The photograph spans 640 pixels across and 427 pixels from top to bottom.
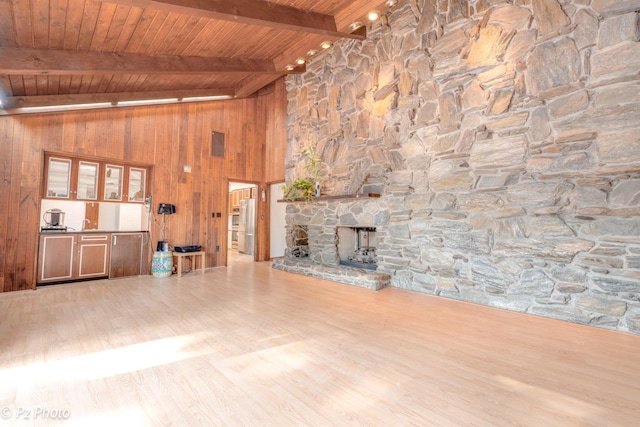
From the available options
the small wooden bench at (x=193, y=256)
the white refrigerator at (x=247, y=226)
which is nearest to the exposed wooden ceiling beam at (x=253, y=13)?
the small wooden bench at (x=193, y=256)

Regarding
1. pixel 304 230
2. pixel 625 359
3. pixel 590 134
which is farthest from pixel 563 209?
pixel 304 230

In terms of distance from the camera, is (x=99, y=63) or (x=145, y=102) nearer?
(x=99, y=63)

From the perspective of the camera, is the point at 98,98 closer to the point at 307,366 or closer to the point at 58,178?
the point at 58,178

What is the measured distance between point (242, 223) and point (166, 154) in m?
3.49

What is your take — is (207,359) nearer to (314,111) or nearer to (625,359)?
(625,359)

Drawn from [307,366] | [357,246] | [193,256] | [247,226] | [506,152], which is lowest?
[307,366]

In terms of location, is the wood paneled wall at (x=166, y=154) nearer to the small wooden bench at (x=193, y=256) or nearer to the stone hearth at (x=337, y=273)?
the small wooden bench at (x=193, y=256)

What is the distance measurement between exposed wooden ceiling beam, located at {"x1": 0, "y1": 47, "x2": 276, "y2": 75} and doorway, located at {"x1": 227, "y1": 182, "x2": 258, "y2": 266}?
3.07 metres

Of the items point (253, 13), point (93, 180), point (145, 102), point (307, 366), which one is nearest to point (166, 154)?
point (145, 102)

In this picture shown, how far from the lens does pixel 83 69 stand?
3600mm

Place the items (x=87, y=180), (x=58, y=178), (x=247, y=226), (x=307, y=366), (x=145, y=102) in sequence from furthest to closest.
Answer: (x=247, y=226)
(x=145, y=102)
(x=87, y=180)
(x=58, y=178)
(x=307, y=366)

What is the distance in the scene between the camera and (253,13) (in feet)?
12.0

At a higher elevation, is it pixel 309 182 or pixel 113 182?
pixel 309 182

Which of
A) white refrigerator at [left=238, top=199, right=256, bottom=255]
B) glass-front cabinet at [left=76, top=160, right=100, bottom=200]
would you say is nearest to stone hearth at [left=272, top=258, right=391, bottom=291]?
white refrigerator at [left=238, top=199, right=256, bottom=255]
